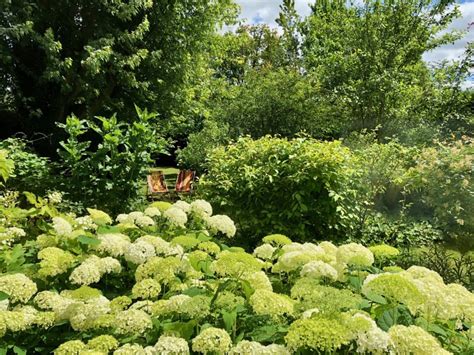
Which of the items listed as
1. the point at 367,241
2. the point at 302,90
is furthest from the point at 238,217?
the point at 302,90

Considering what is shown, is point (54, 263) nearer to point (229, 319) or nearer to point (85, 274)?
point (85, 274)

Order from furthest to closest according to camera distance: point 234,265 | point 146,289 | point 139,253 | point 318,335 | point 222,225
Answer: point 222,225, point 139,253, point 234,265, point 146,289, point 318,335

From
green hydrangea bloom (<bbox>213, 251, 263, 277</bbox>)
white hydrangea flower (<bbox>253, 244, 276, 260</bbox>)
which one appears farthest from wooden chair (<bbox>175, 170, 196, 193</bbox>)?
green hydrangea bloom (<bbox>213, 251, 263, 277</bbox>)

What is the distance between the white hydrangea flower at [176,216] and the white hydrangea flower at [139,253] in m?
0.46

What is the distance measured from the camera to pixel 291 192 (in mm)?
4332

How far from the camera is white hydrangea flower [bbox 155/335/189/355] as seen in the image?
1.00 meters

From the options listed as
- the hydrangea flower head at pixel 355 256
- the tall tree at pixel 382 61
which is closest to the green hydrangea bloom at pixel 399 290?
the hydrangea flower head at pixel 355 256

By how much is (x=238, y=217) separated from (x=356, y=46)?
267 inches

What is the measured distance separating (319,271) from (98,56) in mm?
6554

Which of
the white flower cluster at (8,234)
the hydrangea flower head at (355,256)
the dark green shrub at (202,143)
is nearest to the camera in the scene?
the hydrangea flower head at (355,256)

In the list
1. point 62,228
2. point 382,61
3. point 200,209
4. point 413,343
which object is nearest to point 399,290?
point 413,343

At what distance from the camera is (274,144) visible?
15.4 feet

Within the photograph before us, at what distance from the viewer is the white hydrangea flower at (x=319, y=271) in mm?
1407

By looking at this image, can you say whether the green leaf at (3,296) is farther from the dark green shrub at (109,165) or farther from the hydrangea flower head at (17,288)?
the dark green shrub at (109,165)
